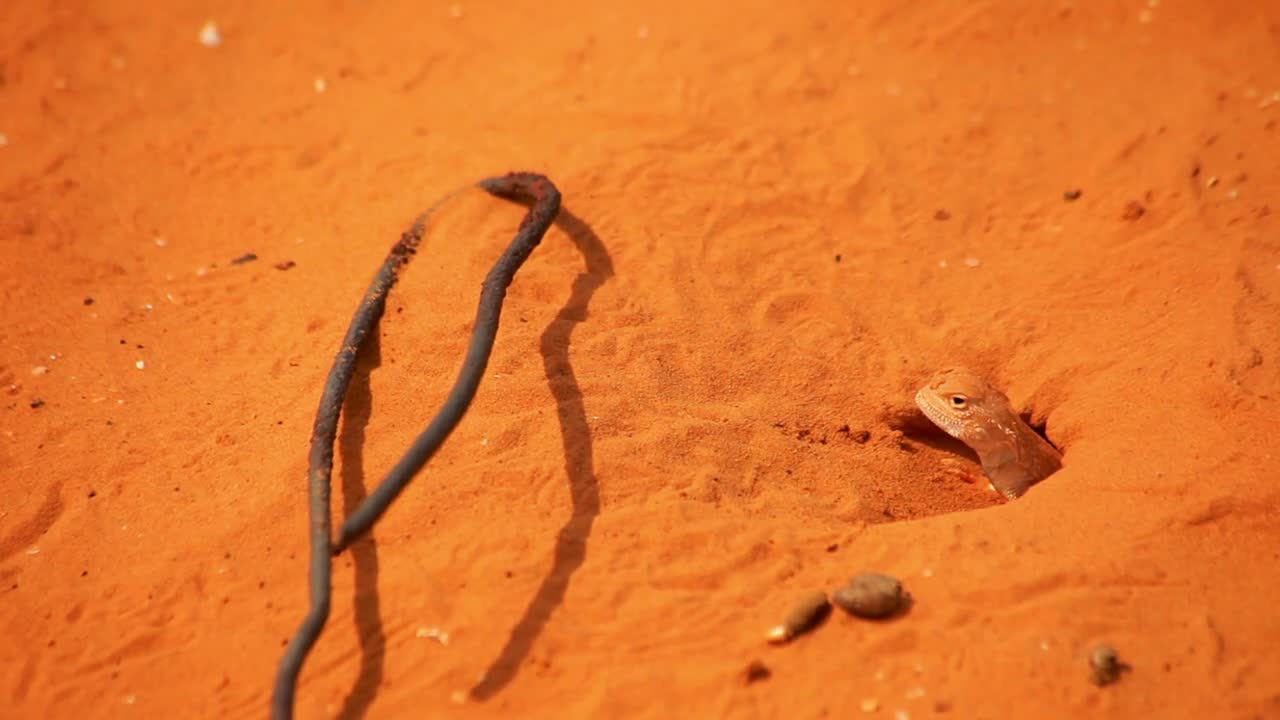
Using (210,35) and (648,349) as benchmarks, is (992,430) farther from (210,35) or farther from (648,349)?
(210,35)

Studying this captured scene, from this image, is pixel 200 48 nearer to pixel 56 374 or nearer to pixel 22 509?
pixel 56 374

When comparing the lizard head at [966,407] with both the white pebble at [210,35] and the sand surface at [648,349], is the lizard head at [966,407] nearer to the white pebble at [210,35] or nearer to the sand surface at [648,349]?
the sand surface at [648,349]

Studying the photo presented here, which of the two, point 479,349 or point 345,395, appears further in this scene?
point 345,395

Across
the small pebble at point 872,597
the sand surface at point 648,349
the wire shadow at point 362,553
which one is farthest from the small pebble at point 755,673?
the wire shadow at point 362,553

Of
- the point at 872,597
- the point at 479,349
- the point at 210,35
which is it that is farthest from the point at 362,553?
the point at 210,35

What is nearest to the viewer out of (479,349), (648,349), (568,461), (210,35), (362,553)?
(362,553)

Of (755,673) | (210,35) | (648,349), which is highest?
(210,35)
